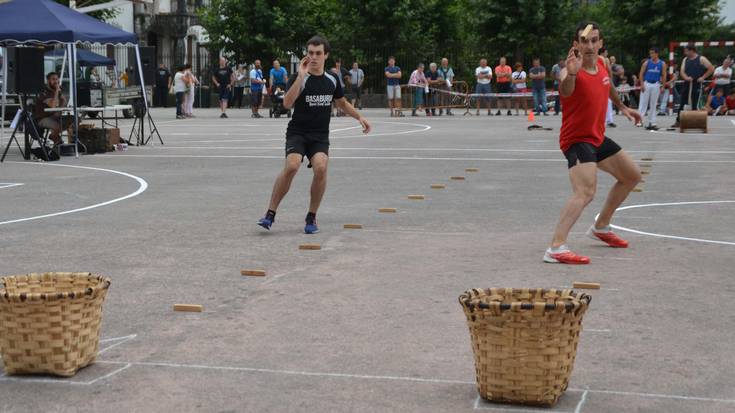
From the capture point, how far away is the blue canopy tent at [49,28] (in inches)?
771

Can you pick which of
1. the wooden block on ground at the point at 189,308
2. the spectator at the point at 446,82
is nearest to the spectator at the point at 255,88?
the spectator at the point at 446,82

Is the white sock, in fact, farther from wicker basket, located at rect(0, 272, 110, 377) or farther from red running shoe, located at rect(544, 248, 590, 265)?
wicker basket, located at rect(0, 272, 110, 377)

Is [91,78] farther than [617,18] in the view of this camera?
No

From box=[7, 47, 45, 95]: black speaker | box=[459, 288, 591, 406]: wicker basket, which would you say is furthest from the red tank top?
box=[7, 47, 45, 95]: black speaker

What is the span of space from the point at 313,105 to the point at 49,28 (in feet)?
34.0

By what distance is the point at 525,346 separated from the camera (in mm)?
5012

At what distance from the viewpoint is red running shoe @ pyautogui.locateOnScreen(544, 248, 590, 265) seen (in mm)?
8812

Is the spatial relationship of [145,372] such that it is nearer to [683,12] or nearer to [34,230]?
[34,230]

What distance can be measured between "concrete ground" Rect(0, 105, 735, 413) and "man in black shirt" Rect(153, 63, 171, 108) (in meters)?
30.0

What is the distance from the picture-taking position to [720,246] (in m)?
9.66

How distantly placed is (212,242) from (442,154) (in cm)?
1024

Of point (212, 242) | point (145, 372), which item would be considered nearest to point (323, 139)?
point (212, 242)

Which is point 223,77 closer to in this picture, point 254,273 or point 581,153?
point 581,153

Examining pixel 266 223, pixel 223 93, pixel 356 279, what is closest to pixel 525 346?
pixel 356 279
